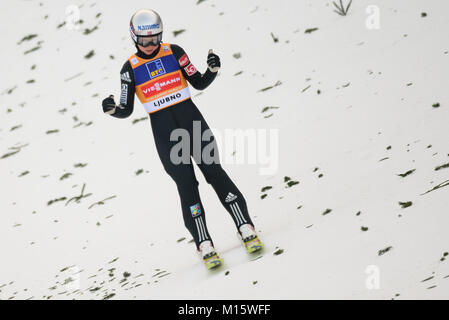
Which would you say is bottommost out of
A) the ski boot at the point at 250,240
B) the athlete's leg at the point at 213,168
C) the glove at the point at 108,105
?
the ski boot at the point at 250,240

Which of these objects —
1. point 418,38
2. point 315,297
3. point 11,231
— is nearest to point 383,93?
point 418,38

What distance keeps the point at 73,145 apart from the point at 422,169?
4948 millimetres

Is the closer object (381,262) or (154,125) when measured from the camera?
(381,262)

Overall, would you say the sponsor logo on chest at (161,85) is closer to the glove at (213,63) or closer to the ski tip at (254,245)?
the glove at (213,63)

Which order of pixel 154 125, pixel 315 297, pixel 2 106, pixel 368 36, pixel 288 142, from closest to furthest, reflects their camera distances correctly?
pixel 315 297 < pixel 154 125 < pixel 288 142 < pixel 368 36 < pixel 2 106

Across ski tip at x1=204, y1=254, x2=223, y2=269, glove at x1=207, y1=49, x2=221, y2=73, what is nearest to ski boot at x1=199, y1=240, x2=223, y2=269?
ski tip at x1=204, y1=254, x2=223, y2=269

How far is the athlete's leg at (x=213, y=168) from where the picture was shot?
5.21 metres

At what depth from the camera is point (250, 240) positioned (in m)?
5.15

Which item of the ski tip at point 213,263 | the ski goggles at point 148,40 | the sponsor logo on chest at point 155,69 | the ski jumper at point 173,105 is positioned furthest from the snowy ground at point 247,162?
the ski goggles at point 148,40

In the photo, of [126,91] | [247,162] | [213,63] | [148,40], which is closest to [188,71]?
[213,63]

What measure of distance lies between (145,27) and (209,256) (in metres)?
1.77

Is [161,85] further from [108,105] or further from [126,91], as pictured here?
[108,105]

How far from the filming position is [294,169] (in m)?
6.78

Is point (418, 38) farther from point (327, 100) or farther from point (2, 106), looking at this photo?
point (2, 106)
